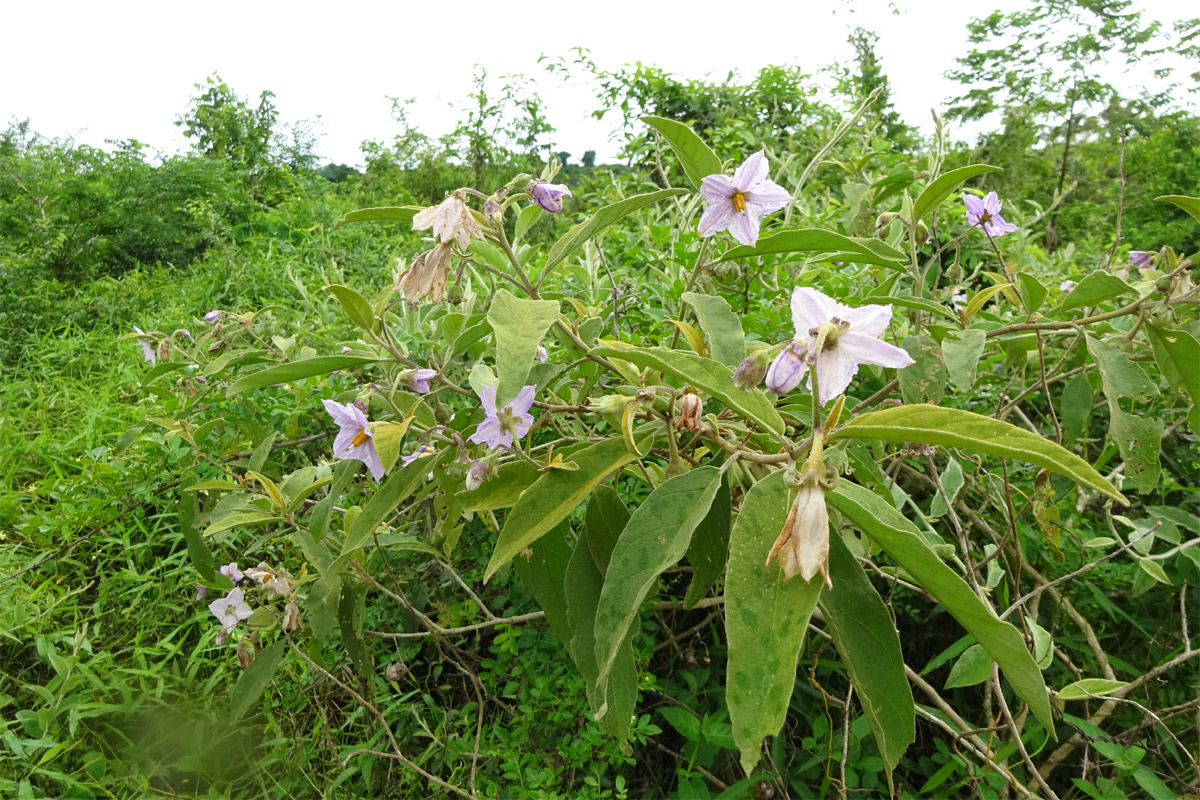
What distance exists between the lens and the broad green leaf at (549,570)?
76 centimetres

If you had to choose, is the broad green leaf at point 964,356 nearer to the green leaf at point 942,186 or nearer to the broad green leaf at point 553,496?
the green leaf at point 942,186

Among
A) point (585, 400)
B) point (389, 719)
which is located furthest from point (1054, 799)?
point (389, 719)

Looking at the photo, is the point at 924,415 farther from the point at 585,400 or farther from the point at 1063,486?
the point at 1063,486

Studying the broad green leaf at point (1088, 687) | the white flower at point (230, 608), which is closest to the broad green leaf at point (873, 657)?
the broad green leaf at point (1088, 687)

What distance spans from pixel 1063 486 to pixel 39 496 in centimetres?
249

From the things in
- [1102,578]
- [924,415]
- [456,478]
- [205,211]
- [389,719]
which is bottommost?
[389,719]

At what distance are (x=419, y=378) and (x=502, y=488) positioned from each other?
214mm

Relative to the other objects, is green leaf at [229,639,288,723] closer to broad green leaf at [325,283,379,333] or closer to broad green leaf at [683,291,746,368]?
broad green leaf at [325,283,379,333]

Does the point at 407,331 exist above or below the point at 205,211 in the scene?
below

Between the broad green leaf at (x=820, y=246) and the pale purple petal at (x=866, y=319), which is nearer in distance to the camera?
the pale purple petal at (x=866, y=319)

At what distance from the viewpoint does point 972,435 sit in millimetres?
409

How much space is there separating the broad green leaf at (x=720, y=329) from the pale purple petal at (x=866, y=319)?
124mm

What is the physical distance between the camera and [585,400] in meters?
0.93

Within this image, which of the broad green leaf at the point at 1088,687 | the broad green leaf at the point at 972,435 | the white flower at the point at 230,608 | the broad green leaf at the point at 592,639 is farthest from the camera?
the white flower at the point at 230,608
